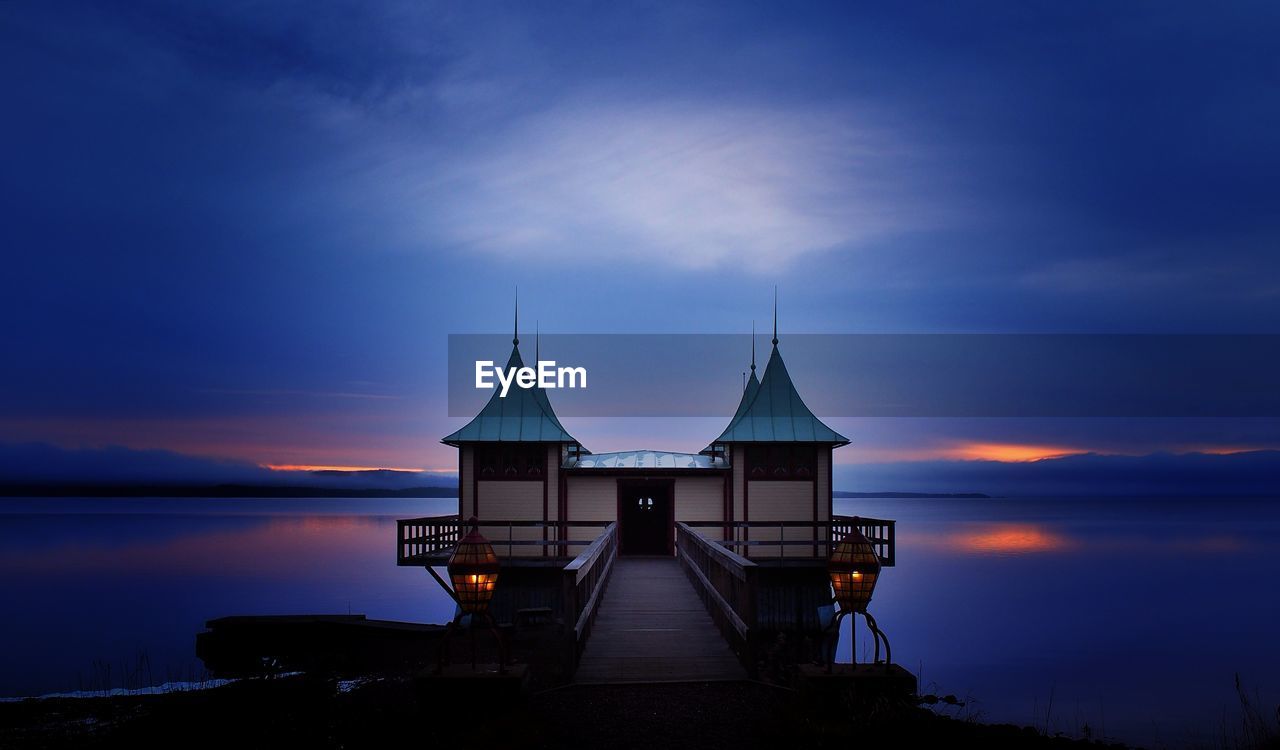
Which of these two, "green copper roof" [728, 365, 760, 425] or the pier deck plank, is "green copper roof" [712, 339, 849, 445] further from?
the pier deck plank

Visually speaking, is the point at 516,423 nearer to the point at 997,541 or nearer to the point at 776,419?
the point at 776,419

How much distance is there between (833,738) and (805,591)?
11.5 metres

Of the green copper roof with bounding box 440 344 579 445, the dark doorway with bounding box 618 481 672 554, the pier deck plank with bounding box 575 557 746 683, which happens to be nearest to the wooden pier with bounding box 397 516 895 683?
the pier deck plank with bounding box 575 557 746 683

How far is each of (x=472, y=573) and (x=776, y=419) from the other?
16832 mm

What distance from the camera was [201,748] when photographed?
9.21 metres

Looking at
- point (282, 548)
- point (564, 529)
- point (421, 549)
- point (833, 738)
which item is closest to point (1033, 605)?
point (564, 529)

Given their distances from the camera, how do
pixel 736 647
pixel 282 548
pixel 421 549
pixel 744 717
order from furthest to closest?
pixel 282 548, pixel 421 549, pixel 736 647, pixel 744 717

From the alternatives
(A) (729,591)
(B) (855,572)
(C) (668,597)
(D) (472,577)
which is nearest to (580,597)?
(A) (729,591)

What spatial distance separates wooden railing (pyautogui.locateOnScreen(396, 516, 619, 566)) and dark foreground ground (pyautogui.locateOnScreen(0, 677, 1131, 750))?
8478mm

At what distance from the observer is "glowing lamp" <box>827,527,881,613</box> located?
7.98 meters

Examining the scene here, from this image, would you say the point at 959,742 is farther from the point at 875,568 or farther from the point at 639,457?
the point at 639,457

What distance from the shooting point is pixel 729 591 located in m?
10.8

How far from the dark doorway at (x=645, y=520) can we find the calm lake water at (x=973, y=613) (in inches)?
243

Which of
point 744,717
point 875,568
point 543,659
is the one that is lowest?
point 543,659
